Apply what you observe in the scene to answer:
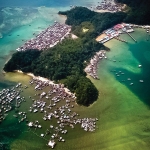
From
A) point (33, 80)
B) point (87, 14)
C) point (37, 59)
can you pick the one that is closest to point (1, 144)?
point (33, 80)

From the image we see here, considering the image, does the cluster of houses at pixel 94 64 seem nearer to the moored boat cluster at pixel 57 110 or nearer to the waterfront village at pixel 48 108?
the waterfront village at pixel 48 108

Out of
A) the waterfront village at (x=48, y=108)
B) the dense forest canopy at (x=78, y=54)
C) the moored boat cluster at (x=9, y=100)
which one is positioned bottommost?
the moored boat cluster at (x=9, y=100)

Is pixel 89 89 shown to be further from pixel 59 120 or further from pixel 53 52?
pixel 53 52

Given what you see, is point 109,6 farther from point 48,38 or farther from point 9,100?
point 9,100

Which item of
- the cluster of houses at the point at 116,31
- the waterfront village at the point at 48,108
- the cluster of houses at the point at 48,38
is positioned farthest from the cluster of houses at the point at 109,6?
the waterfront village at the point at 48,108

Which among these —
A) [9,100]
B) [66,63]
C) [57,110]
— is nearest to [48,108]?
[57,110]
